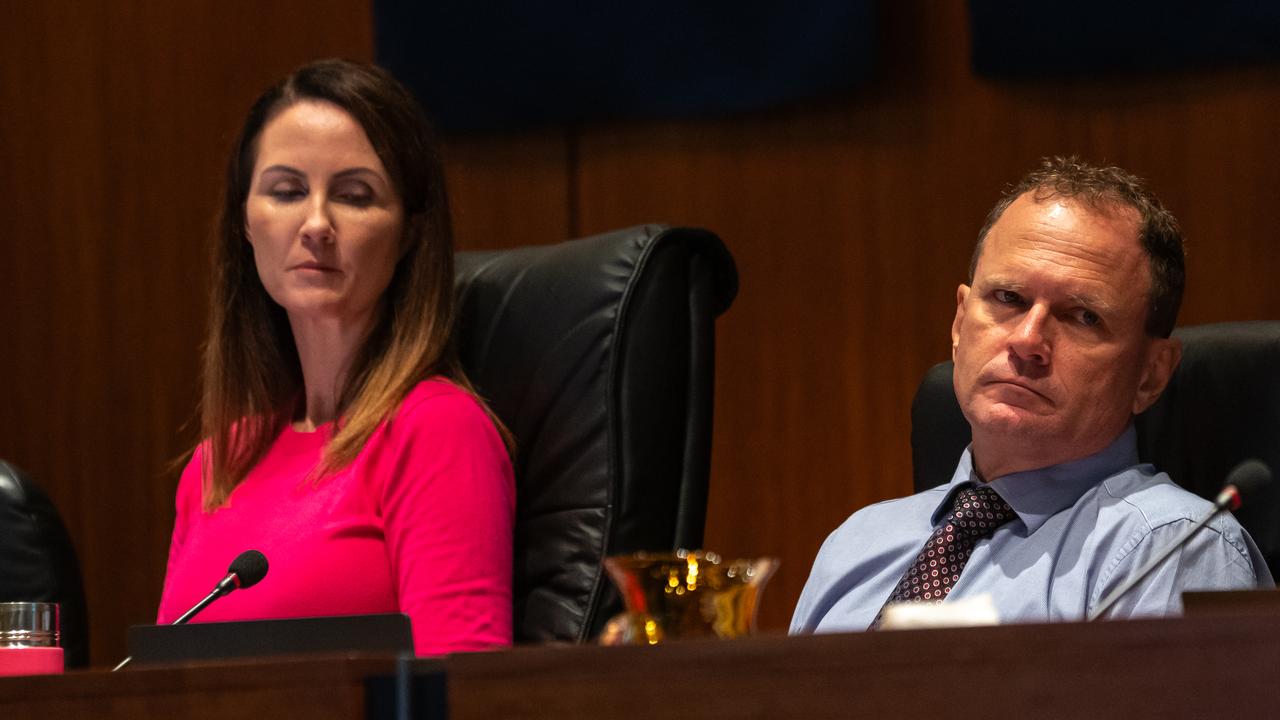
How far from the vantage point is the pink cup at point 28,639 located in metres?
1.15

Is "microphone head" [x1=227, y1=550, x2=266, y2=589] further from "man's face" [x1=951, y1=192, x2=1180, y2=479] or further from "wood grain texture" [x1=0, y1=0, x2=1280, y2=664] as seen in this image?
"wood grain texture" [x1=0, y1=0, x2=1280, y2=664]

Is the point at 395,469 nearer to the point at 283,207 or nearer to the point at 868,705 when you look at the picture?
the point at 283,207

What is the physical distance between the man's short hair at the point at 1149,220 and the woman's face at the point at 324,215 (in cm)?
76

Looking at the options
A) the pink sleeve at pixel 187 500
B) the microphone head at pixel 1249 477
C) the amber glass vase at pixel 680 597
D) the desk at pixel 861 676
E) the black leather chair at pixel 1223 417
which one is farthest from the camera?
the pink sleeve at pixel 187 500

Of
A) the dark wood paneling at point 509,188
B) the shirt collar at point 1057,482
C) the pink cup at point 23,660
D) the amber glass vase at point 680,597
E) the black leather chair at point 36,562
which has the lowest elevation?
the black leather chair at point 36,562

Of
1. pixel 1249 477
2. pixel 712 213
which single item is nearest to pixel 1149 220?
pixel 1249 477

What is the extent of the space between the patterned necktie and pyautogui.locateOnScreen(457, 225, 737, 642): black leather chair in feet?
0.87

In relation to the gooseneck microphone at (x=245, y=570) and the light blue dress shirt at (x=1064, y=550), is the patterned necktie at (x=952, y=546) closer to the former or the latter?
the light blue dress shirt at (x=1064, y=550)

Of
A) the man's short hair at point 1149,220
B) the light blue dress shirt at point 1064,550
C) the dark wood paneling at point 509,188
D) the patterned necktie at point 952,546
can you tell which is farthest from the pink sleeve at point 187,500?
the man's short hair at point 1149,220

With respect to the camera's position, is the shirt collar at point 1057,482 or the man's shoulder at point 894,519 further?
the man's shoulder at point 894,519

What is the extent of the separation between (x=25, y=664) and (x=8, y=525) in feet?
2.37

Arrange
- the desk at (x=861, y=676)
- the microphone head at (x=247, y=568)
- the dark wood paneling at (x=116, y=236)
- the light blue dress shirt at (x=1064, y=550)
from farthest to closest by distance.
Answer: the dark wood paneling at (x=116, y=236), the light blue dress shirt at (x=1064, y=550), the microphone head at (x=247, y=568), the desk at (x=861, y=676)

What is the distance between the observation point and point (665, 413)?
5.52 ft

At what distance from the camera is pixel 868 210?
233cm
